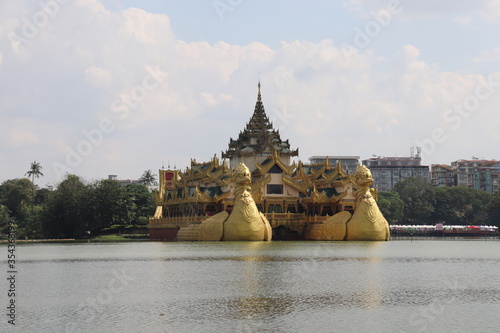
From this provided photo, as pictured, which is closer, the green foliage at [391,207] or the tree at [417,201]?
the green foliage at [391,207]

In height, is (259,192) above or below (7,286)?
above

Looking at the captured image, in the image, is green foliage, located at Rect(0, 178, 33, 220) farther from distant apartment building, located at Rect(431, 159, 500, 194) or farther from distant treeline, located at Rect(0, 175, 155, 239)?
distant apartment building, located at Rect(431, 159, 500, 194)

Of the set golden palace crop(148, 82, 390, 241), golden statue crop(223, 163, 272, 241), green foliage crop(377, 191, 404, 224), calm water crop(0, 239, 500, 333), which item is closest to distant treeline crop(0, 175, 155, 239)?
golden palace crop(148, 82, 390, 241)

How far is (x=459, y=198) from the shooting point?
466 feet

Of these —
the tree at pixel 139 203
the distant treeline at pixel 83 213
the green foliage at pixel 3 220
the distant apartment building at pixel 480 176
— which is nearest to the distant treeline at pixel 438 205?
the tree at pixel 139 203

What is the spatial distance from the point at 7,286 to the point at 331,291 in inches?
551

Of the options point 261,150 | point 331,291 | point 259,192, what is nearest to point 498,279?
point 331,291

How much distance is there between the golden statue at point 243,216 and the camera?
74.1 meters

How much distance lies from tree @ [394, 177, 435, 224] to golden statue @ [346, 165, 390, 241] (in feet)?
214

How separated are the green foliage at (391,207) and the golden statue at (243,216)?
6108 centimetres

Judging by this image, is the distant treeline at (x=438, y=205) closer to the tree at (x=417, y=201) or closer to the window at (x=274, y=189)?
the tree at (x=417, y=201)

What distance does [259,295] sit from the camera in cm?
3173

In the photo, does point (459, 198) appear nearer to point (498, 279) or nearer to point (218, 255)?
point (218, 255)

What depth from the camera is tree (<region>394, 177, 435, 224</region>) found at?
14050 cm
